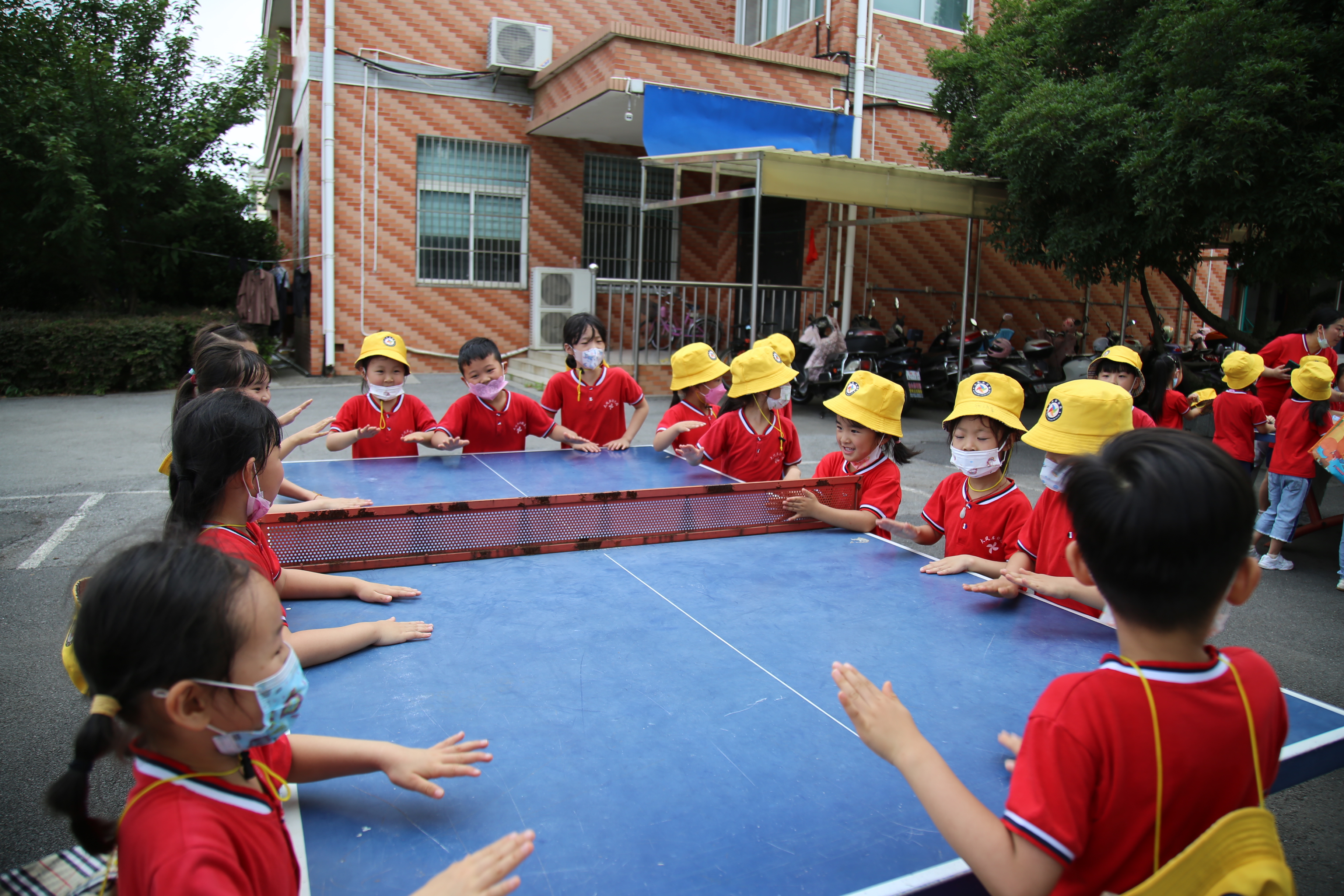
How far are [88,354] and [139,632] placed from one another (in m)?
13.7

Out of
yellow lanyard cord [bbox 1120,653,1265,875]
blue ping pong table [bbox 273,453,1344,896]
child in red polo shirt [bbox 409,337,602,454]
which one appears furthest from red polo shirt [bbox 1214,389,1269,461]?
yellow lanyard cord [bbox 1120,653,1265,875]

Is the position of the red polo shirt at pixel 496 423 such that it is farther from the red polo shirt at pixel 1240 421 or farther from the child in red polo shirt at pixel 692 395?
the red polo shirt at pixel 1240 421

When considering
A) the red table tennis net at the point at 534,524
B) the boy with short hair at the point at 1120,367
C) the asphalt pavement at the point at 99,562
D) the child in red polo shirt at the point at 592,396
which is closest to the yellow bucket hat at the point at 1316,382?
the asphalt pavement at the point at 99,562

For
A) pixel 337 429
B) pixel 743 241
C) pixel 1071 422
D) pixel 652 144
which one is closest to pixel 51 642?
pixel 337 429

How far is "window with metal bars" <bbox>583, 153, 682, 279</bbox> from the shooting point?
1536 centimetres

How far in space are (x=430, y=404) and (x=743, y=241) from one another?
7049mm

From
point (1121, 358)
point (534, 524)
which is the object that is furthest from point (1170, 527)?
point (1121, 358)

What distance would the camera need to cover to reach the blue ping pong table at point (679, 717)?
1.39 m

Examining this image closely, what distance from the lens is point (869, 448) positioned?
3.67 metres

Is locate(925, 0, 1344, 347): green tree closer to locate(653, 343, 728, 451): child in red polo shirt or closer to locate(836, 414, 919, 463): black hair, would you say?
locate(653, 343, 728, 451): child in red polo shirt

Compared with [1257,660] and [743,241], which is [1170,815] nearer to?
[1257,660]

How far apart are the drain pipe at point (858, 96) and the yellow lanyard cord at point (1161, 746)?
1237 cm

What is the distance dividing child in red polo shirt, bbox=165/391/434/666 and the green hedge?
1220 centimetres

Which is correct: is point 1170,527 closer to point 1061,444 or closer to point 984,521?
point 1061,444
